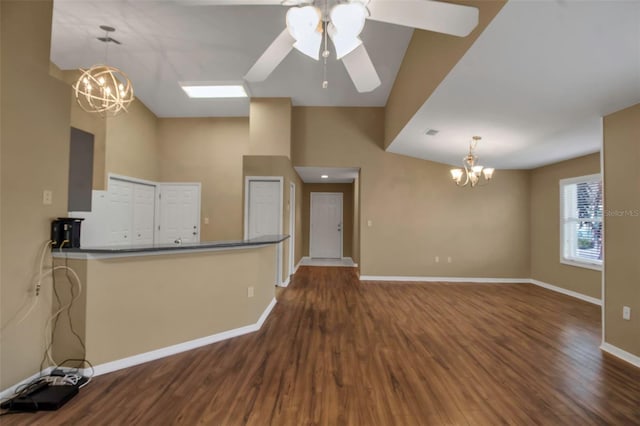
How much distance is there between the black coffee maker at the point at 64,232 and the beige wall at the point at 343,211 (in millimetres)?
5959

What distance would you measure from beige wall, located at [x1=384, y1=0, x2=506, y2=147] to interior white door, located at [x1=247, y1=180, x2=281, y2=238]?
2358mm

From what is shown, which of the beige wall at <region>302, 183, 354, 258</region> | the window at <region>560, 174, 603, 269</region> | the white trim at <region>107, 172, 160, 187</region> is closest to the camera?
the window at <region>560, 174, 603, 269</region>

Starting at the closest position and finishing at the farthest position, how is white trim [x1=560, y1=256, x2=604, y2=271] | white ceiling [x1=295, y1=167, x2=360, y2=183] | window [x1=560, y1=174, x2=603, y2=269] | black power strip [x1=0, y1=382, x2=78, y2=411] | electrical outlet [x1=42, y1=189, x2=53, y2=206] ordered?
black power strip [x1=0, y1=382, x2=78, y2=411]
electrical outlet [x1=42, y1=189, x2=53, y2=206]
white trim [x1=560, y1=256, x2=604, y2=271]
window [x1=560, y1=174, x2=603, y2=269]
white ceiling [x1=295, y1=167, x2=360, y2=183]

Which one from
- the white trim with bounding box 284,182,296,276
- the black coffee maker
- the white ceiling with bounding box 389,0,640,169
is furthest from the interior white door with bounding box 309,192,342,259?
the black coffee maker

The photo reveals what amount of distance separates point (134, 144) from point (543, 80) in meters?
6.17

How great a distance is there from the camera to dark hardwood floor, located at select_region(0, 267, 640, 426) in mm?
1750

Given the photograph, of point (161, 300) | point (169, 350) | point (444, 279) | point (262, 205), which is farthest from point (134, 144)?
point (444, 279)

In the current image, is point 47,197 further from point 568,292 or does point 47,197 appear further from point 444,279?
point 568,292

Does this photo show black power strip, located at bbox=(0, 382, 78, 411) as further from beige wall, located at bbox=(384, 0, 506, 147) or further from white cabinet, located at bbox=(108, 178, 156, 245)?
beige wall, located at bbox=(384, 0, 506, 147)

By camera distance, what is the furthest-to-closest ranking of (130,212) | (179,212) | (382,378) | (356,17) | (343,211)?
(343,211) → (179,212) → (130,212) → (382,378) → (356,17)

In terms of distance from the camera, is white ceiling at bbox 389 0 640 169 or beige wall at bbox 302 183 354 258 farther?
beige wall at bbox 302 183 354 258

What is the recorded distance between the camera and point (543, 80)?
7.44ft

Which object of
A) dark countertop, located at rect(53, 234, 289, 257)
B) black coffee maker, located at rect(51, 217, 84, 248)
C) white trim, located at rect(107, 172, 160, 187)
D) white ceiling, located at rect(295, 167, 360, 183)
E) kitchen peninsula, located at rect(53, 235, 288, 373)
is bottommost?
kitchen peninsula, located at rect(53, 235, 288, 373)

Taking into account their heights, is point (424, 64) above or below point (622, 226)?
above
